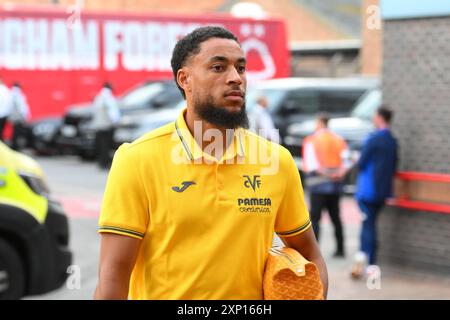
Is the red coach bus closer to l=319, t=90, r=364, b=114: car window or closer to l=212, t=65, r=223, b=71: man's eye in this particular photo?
l=319, t=90, r=364, b=114: car window

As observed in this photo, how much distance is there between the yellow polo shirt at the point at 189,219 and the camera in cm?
332

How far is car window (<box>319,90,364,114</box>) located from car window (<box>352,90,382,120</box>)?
1036mm

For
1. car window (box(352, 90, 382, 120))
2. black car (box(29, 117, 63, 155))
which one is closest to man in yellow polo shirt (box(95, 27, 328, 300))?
car window (box(352, 90, 382, 120))

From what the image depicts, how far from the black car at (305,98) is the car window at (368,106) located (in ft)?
3.21

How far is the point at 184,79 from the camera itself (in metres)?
3.49

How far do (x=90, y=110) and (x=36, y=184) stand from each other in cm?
1558

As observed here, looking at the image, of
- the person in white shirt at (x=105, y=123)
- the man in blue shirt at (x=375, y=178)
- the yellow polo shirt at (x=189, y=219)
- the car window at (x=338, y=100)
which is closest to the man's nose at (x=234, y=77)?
the yellow polo shirt at (x=189, y=219)

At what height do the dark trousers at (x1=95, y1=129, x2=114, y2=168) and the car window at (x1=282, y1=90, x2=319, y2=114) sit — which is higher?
the car window at (x1=282, y1=90, x2=319, y2=114)

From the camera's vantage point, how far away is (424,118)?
10.7m

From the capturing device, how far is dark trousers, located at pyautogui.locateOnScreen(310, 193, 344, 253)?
38.7 feet

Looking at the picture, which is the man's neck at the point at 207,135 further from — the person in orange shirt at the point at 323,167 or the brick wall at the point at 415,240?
the person in orange shirt at the point at 323,167

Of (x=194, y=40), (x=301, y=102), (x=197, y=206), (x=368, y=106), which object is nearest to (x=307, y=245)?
(x=197, y=206)

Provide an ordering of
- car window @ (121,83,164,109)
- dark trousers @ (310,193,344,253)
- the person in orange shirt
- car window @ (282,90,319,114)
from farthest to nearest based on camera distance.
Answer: car window @ (121,83,164,109)
car window @ (282,90,319,114)
dark trousers @ (310,193,344,253)
the person in orange shirt

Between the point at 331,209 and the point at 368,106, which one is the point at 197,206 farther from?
the point at 368,106
